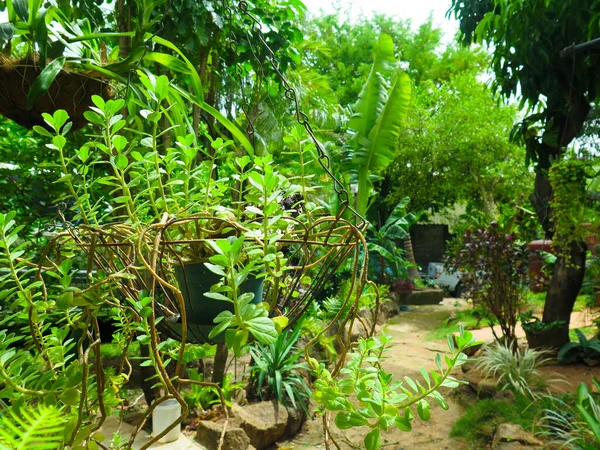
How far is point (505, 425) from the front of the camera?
2791 millimetres

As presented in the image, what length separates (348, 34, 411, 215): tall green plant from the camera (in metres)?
3.78

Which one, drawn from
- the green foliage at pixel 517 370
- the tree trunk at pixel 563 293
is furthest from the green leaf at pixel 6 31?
the tree trunk at pixel 563 293

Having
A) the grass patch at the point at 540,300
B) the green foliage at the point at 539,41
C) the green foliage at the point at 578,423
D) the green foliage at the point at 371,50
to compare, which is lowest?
the green foliage at the point at 578,423

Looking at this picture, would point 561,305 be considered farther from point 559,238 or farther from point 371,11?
point 371,11

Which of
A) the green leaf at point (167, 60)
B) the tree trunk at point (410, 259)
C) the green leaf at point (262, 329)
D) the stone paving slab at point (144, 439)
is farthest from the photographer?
the tree trunk at point (410, 259)

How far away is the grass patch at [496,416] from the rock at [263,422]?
131cm

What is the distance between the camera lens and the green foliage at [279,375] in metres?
3.31

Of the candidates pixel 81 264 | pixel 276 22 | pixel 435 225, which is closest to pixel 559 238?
pixel 276 22

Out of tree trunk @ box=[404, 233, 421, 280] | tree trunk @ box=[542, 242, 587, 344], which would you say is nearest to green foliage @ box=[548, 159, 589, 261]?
tree trunk @ box=[542, 242, 587, 344]

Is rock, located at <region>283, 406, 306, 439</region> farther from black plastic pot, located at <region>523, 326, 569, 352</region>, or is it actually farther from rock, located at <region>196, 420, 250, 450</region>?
black plastic pot, located at <region>523, 326, 569, 352</region>

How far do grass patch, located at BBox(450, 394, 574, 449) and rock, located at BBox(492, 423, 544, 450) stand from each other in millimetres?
182

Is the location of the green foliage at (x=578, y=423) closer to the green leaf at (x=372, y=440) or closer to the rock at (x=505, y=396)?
the rock at (x=505, y=396)

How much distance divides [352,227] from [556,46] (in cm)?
366

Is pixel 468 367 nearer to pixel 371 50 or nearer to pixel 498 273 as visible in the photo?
pixel 498 273
